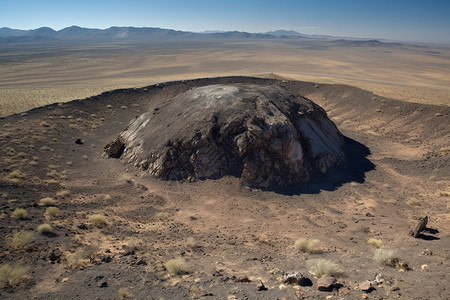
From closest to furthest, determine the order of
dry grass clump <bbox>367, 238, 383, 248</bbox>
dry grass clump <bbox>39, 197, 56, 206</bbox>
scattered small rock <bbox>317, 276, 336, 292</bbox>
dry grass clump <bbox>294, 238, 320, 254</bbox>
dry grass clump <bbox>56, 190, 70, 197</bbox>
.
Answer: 1. scattered small rock <bbox>317, 276, 336, 292</bbox>
2. dry grass clump <bbox>294, 238, 320, 254</bbox>
3. dry grass clump <bbox>367, 238, 383, 248</bbox>
4. dry grass clump <bbox>39, 197, 56, 206</bbox>
5. dry grass clump <bbox>56, 190, 70, 197</bbox>

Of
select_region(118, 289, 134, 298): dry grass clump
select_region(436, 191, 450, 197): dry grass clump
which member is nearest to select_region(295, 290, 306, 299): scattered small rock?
select_region(118, 289, 134, 298): dry grass clump

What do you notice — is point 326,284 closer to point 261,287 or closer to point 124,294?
point 261,287

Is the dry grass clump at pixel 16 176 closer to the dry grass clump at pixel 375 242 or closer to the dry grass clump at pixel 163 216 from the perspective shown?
the dry grass clump at pixel 163 216

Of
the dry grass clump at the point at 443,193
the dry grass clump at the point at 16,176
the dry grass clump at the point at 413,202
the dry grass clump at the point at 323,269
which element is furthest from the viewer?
the dry grass clump at the point at 443,193

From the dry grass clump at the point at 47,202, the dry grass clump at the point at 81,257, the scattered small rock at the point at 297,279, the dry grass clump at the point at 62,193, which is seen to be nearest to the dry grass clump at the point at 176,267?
the dry grass clump at the point at 81,257

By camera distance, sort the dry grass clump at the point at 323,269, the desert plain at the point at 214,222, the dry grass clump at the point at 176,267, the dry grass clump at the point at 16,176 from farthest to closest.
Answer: the dry grass clump at the point at 16,176 < the dry grass clump at the point at 176,267 < the dry grass clump at the point at 323,269 < the desert plain at the point at 214,222

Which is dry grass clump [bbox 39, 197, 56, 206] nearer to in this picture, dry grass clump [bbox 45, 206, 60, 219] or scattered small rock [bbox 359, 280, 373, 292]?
dry grass clump [bbox 45, 206, 60, 219]

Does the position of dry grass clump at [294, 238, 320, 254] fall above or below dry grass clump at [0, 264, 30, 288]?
below
